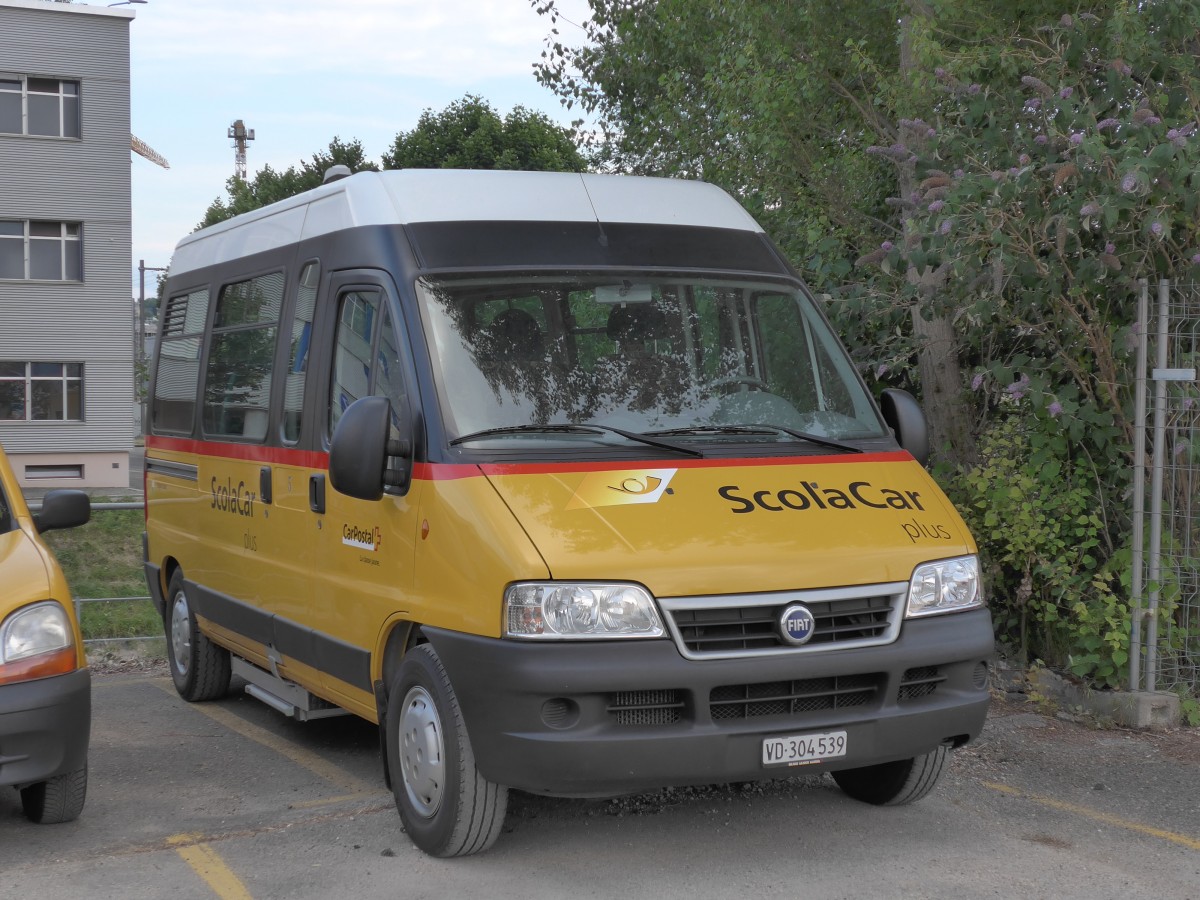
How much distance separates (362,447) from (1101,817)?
11.0 ft

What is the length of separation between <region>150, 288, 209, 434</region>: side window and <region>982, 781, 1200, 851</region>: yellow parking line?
490 centimetres

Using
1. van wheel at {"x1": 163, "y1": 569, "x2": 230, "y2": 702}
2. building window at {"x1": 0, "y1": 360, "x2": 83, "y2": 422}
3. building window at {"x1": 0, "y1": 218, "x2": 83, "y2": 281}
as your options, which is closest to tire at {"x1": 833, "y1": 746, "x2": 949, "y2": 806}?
van wheel at {"x1": 163, "y1": 569, "x2": 230, "y2": 702}

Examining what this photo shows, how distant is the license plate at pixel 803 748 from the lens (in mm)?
5098

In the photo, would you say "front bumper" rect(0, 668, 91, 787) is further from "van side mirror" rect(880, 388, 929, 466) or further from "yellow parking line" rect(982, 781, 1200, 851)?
"yellow parking line" rect(982, 781, 1200, 851)

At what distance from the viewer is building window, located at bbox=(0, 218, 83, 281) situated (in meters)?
37.9

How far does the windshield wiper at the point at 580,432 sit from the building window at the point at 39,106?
118 feet

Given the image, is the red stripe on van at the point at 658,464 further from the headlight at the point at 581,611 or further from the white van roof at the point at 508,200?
the white van roof at the point at 508,200

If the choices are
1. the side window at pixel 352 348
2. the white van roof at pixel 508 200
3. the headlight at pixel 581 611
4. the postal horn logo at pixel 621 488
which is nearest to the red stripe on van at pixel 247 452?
the side window at pixel 352 348

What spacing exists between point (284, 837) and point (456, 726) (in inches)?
44.4

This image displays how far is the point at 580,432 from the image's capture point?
18.3 ft

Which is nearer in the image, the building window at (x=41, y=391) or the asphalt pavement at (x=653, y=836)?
the asphalt pavement at (x=653, y=836)

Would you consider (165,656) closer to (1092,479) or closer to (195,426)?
(195,426)

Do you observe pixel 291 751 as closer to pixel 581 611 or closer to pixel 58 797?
pixel 58 797

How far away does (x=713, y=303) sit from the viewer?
623 centimetres
